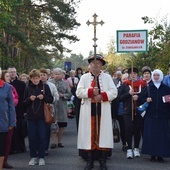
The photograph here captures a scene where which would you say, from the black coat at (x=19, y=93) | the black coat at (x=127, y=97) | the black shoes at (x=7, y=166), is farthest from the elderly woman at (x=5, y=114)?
the black coat at (x=127, y=97)

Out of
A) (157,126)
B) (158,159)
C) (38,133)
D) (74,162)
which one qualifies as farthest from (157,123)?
(38,133)

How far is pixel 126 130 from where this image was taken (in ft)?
36.8

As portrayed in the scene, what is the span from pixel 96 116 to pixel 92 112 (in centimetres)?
10

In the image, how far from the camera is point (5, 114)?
8.48 metres

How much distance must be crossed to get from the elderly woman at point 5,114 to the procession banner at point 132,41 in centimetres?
369

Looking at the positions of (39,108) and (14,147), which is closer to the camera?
(39,108)

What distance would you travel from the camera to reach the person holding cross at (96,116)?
368 inches

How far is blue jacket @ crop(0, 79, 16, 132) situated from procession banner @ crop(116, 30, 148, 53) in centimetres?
368

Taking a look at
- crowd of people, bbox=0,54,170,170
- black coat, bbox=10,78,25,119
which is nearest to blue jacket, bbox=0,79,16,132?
crowd of people, bbox=0,54,170,170

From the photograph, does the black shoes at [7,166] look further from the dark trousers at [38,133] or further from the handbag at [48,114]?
the handbag at [48,114]

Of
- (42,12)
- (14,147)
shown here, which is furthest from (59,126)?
(42,12)

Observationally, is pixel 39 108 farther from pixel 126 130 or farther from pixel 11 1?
pixel 11 1

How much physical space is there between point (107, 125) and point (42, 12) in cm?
3040

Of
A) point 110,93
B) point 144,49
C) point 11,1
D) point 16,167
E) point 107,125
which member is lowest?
point 16,167
